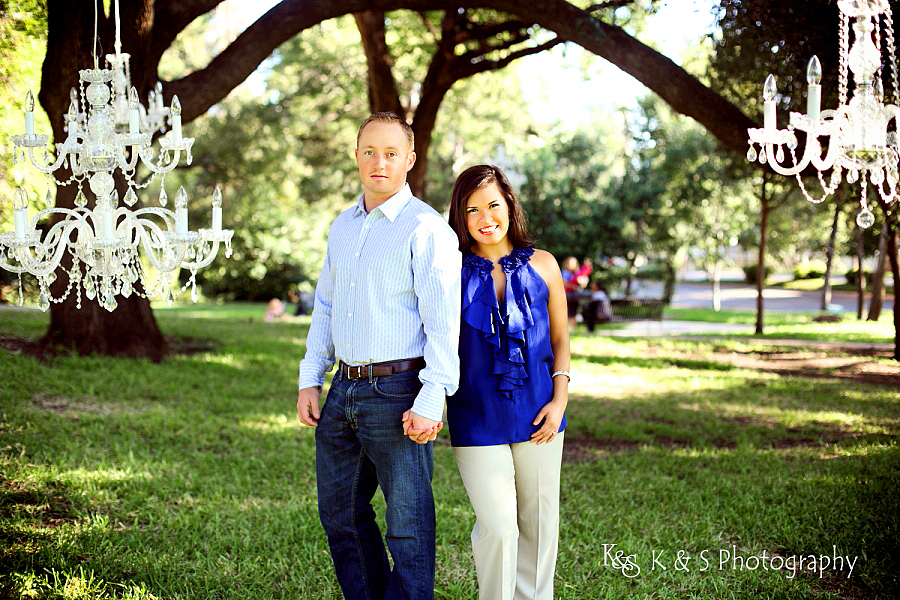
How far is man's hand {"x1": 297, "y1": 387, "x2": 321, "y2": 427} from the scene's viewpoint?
291cm

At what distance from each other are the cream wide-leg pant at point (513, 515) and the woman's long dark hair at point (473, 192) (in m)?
0.85

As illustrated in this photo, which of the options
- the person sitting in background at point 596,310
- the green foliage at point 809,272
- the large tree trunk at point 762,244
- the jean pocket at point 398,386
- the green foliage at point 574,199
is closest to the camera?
the jean pocket at point 398,386

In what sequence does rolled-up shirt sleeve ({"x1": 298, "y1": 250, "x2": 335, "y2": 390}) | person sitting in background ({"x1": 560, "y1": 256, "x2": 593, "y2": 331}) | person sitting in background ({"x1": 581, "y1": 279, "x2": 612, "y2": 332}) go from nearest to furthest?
1. rolled-up shirt sleeve ({"x1": 298, "y1": 250, "x2": 335, "y2": 390})
2. person sitting in background ({"x1": 581, "y1": 279, "x2": 612, "y2": 332})
3. person sitting in background ({"x1": 560, "y1": 256, "x2": 593, "y2": 331})

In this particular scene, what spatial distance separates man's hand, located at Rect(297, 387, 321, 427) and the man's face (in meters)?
0.88

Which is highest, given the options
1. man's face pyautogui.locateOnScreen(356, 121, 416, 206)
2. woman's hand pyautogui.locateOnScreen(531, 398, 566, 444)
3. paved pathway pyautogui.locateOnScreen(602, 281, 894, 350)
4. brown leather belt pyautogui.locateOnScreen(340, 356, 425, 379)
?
man's face pyautogui.locateOnScreen(356, 121, 416, 206)

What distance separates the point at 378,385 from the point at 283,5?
6.22 meters

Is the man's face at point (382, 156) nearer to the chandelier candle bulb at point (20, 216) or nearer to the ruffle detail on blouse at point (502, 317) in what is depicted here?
the ruffle detail on blouse at point (502, 317)

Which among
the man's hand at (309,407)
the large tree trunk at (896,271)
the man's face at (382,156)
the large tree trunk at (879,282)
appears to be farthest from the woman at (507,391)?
the large tree trunk at (879,282)

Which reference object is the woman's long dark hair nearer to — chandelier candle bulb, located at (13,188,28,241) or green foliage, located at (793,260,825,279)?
chandelier candle bulb, located at (13,188,28,241)

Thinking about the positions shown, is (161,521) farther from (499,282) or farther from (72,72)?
(72,72)

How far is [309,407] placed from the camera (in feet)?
9.60

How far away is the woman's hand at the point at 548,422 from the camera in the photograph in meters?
2.77

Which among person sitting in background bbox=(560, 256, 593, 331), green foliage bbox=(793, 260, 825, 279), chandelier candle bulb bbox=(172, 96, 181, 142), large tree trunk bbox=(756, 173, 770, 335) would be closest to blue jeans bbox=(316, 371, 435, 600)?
chandelier candle bulb bbox=(172, 96, 181, 142)

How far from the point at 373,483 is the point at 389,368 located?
0.55m
